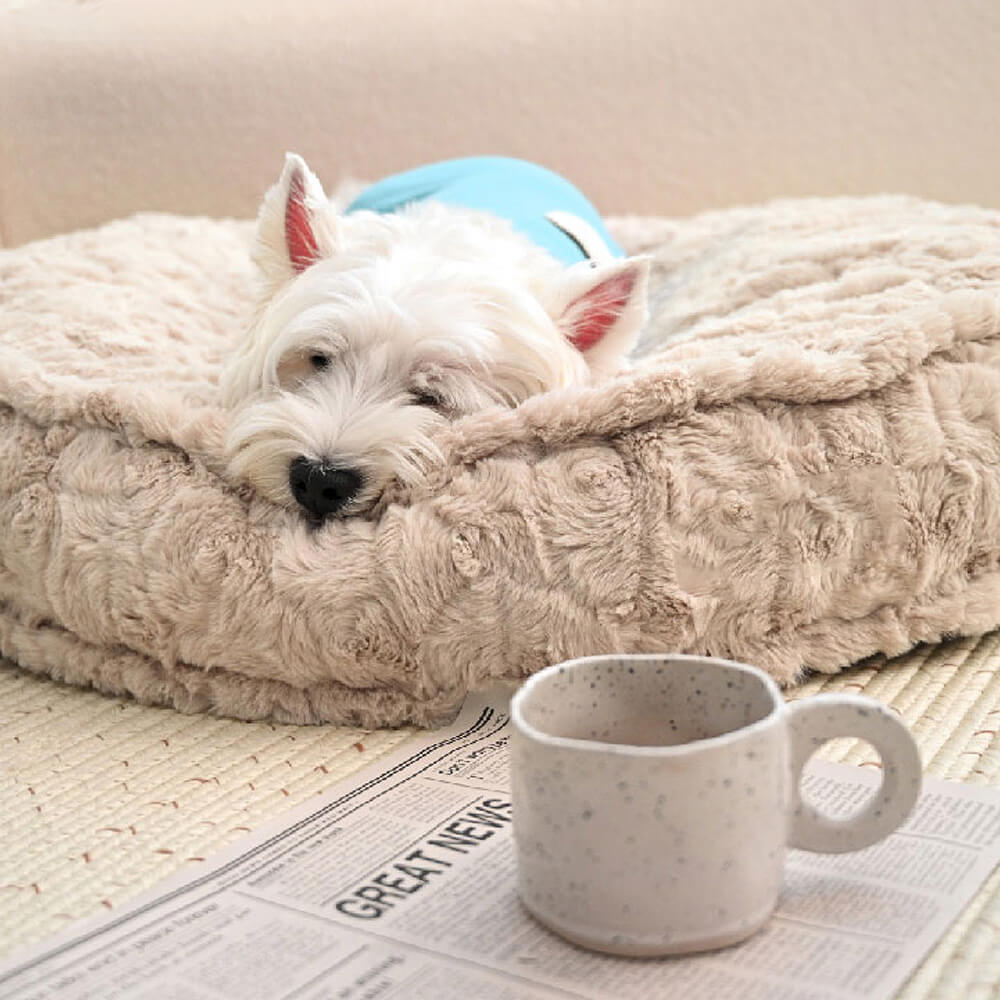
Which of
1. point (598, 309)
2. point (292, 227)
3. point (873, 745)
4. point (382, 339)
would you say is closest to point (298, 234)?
point (292, 227)

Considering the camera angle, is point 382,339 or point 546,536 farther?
point 382,339

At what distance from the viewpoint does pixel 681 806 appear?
0.70 metres

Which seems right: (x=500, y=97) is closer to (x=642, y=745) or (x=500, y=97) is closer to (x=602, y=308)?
(x=602, y=308)

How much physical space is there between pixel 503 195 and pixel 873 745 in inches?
56.3

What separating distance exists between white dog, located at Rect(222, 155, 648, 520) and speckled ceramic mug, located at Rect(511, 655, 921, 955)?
0.45 meters

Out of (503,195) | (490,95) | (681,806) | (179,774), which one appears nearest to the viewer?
(681,806)

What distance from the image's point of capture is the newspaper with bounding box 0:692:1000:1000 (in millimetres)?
733

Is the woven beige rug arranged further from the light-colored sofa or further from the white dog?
the light-colored sofa

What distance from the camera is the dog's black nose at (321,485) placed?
1.20 metres

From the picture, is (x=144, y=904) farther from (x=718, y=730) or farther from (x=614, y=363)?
(x=614, y=363)

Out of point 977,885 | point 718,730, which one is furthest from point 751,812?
point 977,885

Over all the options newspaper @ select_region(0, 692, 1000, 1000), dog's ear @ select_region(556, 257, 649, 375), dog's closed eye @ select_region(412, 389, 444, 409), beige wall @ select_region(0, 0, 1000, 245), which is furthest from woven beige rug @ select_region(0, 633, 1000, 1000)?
beige wall @ select_region(0, 0, 1000, 245)

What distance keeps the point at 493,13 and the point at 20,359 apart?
62.4 inches

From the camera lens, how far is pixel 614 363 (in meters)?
1.49
